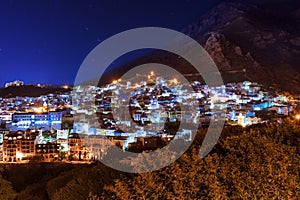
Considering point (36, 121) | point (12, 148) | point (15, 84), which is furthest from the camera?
point (15, 84)

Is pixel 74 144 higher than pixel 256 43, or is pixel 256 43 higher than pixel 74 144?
pixel 256 43

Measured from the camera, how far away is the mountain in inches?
1319

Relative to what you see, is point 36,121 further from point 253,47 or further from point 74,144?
point 253,47

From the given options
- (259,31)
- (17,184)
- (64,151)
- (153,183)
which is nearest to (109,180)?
(153,183)

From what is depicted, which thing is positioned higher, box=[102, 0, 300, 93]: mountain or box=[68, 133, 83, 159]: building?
box=[102, 0, 300, 93]: mountain

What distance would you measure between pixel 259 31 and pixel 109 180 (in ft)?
151

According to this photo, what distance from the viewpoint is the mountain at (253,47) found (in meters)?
33.5

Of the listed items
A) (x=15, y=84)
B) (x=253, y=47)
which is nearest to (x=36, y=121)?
(x=15, y=84)

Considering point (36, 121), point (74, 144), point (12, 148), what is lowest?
point (12, 148)

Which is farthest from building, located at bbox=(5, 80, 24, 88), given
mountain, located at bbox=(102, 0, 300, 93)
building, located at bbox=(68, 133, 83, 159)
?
building, located at bbox=(68, 133, 83, 159)

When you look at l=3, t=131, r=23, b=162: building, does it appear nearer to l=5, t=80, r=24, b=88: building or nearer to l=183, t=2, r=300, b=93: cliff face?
l=183, t=2, r=300, b=93: cliff face

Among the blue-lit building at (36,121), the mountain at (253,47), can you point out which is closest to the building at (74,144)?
the blue-lit building at (36,121)

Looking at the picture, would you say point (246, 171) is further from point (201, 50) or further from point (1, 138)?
point (201, 50)

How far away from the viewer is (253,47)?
138ft
